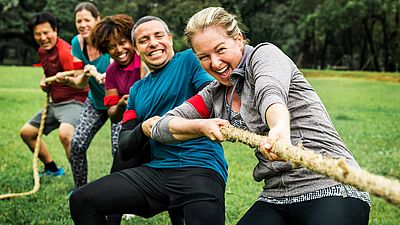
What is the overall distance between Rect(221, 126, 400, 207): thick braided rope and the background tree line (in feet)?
119

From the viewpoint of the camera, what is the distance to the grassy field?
5.63 meters

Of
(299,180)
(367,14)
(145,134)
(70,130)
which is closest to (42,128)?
(70,130)

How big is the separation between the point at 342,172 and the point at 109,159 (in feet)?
22.7

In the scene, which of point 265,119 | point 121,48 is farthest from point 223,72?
point 121,48

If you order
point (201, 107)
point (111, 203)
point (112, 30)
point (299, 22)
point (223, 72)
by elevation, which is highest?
point (223, 72)

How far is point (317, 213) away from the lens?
9.14 feet

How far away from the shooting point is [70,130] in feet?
20.9

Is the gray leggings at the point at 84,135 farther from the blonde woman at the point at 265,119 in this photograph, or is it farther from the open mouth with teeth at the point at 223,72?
the open mouth with teeth at the point at 223,72

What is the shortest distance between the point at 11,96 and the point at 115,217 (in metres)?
14.8

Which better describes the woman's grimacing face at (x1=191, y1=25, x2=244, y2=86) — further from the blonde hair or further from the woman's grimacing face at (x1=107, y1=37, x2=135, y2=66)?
the woman's grimacing face at (x1=107, y1=37, x2=135, y2=66)

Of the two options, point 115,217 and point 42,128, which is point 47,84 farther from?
point 115,217

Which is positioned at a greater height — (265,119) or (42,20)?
(265,119)

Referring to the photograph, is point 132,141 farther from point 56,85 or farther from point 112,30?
point 56,85

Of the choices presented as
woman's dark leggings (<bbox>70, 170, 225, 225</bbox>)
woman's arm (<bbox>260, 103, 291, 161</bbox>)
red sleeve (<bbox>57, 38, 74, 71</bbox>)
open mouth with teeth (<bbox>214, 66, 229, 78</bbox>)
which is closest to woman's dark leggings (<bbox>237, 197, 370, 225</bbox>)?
woman's dark leggings (<bbox>70, 170, 225, 225</bbox>)
